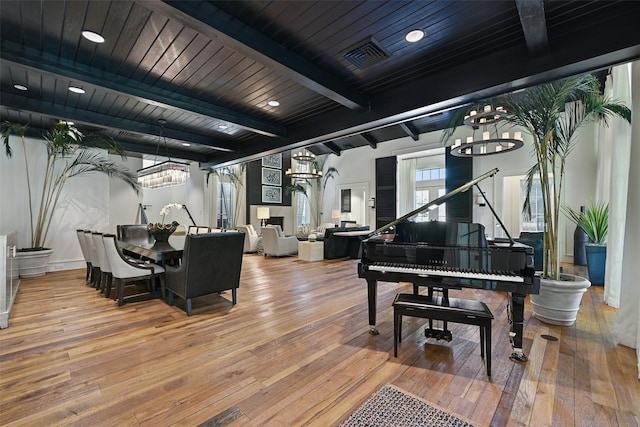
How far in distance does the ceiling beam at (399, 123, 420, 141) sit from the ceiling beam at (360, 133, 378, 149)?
1.42 meters

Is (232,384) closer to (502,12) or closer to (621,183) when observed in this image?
(502,12)

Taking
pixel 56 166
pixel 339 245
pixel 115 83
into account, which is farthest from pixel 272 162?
pixel 115 83

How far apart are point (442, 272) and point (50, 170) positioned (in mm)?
7468

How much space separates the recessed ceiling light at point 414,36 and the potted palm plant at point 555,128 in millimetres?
1269

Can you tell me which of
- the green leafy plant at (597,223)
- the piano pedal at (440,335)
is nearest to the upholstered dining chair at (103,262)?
the piano pedal at (440,335)

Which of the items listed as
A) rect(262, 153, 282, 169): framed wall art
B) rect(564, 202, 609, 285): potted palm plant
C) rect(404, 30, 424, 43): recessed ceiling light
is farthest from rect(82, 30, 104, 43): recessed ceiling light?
rect(262, 153, 282, 169): framed wall art

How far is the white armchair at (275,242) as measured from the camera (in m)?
7.70

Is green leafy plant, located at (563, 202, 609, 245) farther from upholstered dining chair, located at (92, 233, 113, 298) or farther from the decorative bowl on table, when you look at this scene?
upholstered dining chair, located at (92, 233, 113, 298)

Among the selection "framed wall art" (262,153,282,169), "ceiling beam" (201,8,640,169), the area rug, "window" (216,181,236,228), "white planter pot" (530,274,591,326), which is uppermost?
"framed wall art" (262,153,282,169)

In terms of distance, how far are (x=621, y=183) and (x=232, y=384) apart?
16.7 feet

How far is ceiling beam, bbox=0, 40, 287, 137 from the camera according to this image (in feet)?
8.57

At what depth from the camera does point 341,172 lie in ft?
38.3

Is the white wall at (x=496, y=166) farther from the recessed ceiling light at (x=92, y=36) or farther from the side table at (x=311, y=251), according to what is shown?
the recessed ceiling light at (x=92, y=36)

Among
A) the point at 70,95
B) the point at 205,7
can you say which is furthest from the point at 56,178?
the point at 205,7
